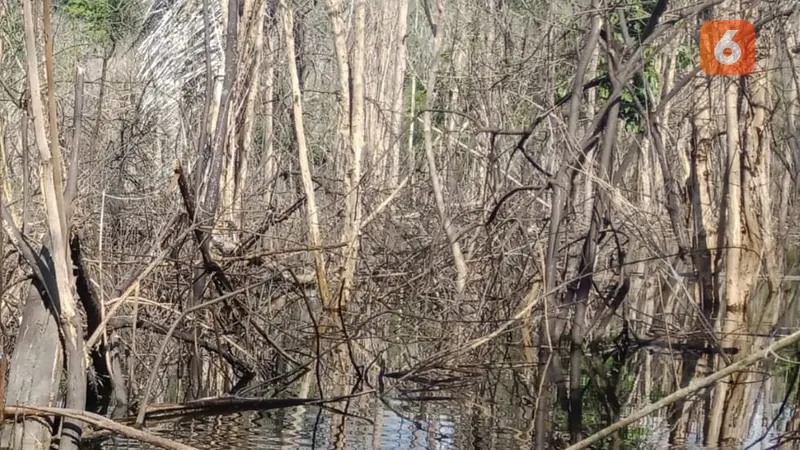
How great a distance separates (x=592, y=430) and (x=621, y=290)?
2.75 m

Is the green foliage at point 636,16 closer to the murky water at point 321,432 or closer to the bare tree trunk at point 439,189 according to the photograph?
the bare tree trunk at point 439,189

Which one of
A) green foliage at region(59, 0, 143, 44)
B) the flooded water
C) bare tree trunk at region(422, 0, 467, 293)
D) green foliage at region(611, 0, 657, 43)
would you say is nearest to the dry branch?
the flooded water

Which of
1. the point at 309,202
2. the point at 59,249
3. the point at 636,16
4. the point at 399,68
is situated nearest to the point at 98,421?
the point at 59,249

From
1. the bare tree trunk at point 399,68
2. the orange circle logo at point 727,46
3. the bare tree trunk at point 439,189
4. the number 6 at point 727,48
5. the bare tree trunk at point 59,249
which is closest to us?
the bare tree trunk at point 59,249

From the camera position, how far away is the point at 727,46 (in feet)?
43.3

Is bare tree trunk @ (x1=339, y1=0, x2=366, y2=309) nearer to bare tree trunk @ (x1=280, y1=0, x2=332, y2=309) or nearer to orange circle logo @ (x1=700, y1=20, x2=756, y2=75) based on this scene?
bare tree trunk @ (x1=280, y1=0, x2=332, y2=309)

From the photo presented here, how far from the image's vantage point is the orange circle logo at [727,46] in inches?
504

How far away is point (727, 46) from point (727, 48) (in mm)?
30

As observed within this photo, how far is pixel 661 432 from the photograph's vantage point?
26.0 ft

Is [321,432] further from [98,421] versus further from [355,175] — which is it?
[355,175]

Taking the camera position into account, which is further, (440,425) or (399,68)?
(399,68)

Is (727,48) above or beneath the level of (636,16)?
beneath

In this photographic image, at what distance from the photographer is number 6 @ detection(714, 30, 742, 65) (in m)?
13.0

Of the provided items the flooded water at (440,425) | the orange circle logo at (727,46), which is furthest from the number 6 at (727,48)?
the flooded water at (440,425)
